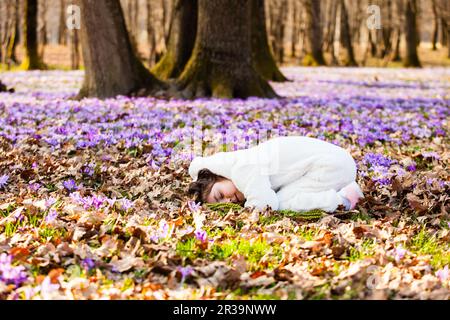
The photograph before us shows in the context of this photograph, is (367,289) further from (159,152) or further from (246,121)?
(246,121)

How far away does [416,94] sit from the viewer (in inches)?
711

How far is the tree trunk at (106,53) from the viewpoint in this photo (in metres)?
13.6

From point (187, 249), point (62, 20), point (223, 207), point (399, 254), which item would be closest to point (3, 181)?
point (223, 207)

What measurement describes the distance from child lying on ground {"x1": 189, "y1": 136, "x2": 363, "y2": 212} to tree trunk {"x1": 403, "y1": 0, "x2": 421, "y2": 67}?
33.7 metres

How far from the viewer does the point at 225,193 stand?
5.74m

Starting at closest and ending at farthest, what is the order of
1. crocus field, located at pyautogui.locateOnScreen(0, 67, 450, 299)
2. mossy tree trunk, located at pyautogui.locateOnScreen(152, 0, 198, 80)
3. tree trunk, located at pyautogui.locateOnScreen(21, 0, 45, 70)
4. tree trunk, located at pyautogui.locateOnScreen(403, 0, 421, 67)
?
crocus field, located at pyautogui.locateOnScreen(0, 67, 450, 299)
mossy tree trunk, located at pyautogui.locateOnScreen(152, 0, 198, 80)
tree trunk, located at pyautogui.locateOnScreen(21, 0, 45, 70)
tree trunk, located at pyautogui.locateOnScreen(403, 0, 421, 67)

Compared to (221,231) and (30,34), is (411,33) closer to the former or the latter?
(30,34)

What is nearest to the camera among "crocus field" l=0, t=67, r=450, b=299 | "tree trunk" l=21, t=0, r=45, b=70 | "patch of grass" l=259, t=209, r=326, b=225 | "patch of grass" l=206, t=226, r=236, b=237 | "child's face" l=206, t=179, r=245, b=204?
"crocus field" l=0, t=67, r=450, b=299

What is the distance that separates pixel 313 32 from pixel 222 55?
2256 centimetres

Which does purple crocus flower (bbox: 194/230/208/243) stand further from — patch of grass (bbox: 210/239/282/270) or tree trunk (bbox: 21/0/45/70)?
tree trunk (bbox: 21/0/45/70)

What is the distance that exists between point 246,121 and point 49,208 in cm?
616

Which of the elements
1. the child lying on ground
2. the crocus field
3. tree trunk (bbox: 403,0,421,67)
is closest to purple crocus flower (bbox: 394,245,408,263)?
the crocus field

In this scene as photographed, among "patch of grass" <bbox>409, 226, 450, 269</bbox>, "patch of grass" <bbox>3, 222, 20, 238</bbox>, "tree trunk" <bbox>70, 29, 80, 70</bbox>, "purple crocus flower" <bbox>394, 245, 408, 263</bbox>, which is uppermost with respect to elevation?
"tree trunk" <bbox>70, 29, 80, 70</bbox>

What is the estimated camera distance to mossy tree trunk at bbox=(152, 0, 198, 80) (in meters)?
16.8
